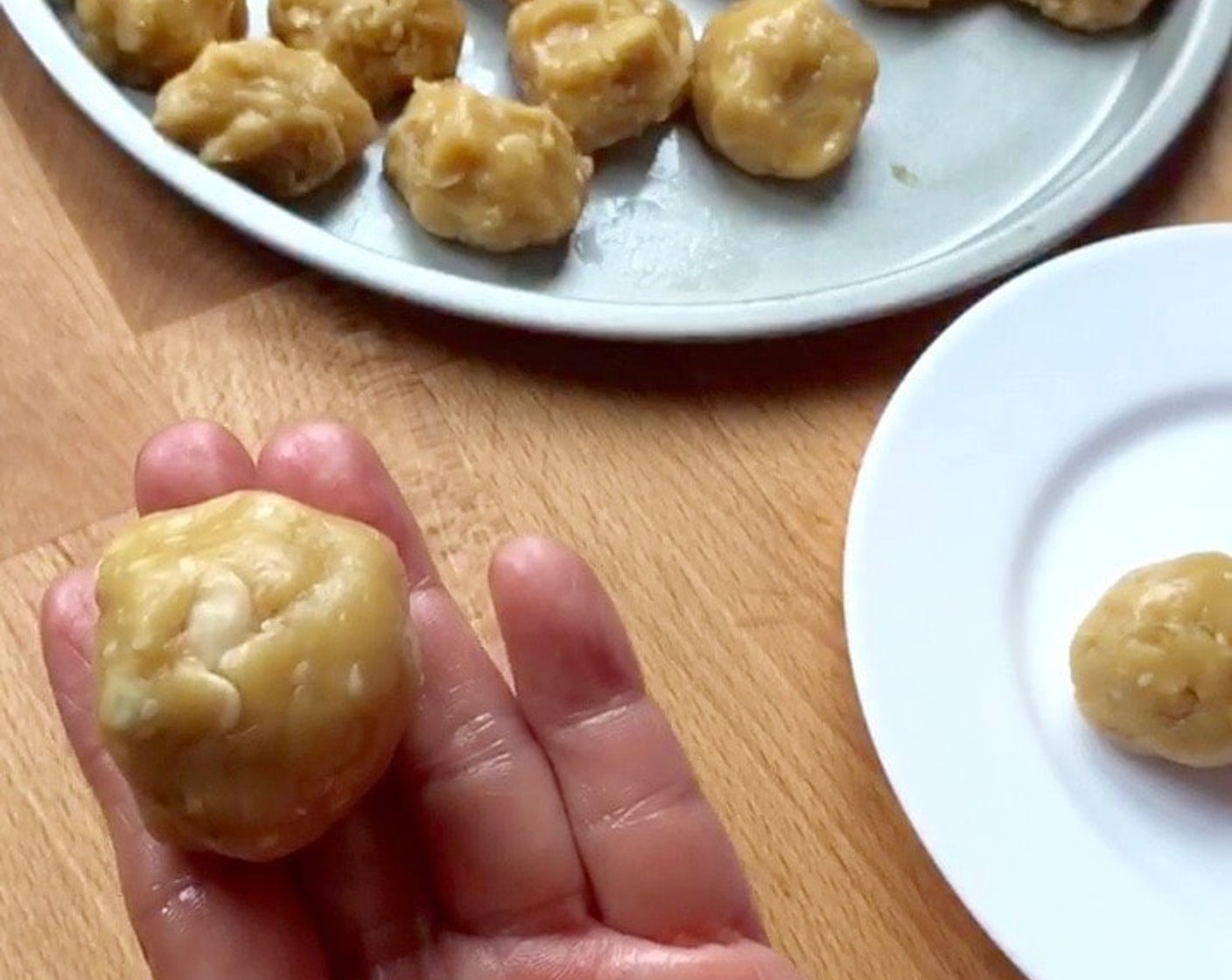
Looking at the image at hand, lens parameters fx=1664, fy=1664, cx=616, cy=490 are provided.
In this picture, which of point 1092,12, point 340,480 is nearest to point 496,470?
point 340,480

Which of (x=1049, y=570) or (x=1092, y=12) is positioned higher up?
(x=1092, y=12)

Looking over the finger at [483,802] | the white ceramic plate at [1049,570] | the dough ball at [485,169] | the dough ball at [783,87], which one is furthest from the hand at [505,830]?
the dough ball at [783,87]

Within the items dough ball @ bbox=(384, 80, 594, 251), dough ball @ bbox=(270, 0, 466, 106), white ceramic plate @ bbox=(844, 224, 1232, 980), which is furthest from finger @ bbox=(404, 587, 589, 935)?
dough ball @ bbox=(270, 0, 466, 106)

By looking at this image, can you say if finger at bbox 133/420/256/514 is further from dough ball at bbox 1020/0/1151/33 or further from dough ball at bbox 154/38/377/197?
dough ball at bbox 1020/0/1151/33

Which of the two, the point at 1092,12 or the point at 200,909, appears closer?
the point at 200,909

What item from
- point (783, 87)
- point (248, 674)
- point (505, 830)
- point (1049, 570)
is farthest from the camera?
point (783, 87)

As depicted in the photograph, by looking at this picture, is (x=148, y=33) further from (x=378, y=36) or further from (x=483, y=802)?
(x=483, y=802)

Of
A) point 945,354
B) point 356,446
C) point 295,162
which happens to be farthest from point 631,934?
point 295,162

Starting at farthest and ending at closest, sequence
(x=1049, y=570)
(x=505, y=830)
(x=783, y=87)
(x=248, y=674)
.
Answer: (x=783, y=87) < (x=1049, y=570) < (x=505, y=830) < (x=248, y=674)
